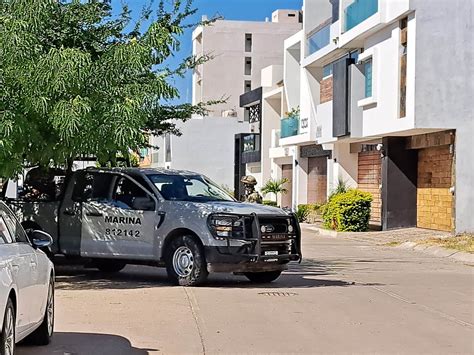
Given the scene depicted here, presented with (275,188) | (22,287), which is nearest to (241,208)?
(22,287)

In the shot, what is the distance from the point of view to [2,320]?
257 inches

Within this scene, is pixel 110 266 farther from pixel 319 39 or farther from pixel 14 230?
pixel 319 39

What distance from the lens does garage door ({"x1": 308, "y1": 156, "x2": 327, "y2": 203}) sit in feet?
138

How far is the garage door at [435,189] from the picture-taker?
2708 centimetres

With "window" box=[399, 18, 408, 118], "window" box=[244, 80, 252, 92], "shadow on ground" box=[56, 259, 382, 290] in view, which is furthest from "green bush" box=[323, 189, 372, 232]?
"window" box=[244, 80, 252, 92]

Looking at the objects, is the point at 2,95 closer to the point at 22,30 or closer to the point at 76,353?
the point at 22,30

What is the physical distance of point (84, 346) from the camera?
349 inches

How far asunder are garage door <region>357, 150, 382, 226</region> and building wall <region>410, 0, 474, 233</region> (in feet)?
23.8

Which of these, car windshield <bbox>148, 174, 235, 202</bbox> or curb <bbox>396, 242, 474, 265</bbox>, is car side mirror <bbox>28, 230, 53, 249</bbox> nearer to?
car windshield <bbox>148, 174, 235, 202</bbox>

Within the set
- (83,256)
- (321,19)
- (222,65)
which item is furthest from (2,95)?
(222,65)

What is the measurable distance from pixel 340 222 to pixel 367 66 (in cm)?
573

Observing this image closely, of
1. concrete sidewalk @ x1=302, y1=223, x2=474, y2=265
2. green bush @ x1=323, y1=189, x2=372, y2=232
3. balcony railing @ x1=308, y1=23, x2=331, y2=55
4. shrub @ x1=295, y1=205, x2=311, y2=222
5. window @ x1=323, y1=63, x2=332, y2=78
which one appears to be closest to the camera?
concrete sidewalk @ x1=302, y1=223, x2=474, y2=265

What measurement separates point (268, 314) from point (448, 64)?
53.7 ft

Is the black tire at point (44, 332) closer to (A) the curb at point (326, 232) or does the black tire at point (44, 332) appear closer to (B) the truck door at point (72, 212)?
(B) the truck door at point (72, 212)
